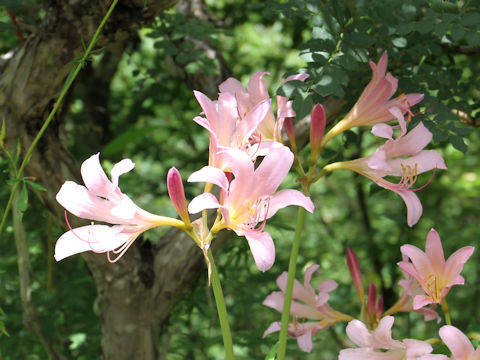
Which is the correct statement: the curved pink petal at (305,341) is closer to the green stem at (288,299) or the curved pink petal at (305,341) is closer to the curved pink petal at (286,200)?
A: the green stem at (288,299)

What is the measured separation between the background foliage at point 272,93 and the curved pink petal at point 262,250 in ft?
0.96

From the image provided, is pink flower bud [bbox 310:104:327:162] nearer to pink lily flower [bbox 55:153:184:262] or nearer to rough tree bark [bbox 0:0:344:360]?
pink lily flower [bbox 55:153:184:262]

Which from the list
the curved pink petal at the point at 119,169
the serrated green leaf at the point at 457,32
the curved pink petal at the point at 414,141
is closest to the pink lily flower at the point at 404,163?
the curved pink petal at the point at 414,141

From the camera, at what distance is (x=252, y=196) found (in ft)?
2.80

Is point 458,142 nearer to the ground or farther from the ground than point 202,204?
nearer to the ground

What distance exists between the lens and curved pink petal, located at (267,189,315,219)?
82cm

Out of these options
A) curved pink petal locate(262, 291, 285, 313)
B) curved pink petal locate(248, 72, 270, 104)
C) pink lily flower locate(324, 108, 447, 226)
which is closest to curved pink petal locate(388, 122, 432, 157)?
pink lily flower locate(324, 108, 447, 226)

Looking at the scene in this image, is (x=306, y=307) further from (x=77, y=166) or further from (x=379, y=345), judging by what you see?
(x=77, y=166)

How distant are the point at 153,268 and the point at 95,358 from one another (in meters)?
0.42

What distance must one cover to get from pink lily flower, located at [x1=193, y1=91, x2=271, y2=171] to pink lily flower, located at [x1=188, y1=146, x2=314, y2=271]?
6 centimetres

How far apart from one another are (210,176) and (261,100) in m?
0.31

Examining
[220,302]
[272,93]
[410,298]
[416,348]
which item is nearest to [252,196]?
[220,302]

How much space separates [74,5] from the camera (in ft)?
4.19

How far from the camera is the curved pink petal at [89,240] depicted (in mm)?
861
